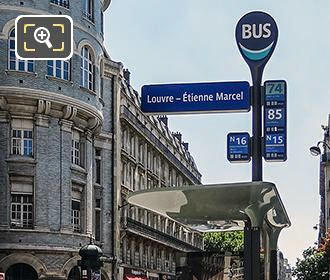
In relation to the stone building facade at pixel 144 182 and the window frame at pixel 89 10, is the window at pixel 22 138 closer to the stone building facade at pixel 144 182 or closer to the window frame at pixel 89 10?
the window frame at pixel 89 10

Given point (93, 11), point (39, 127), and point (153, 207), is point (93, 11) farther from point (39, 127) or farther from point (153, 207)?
point (153, 207)

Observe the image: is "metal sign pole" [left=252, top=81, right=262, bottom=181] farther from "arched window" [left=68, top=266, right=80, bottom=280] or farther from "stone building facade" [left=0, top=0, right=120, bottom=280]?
"arched window" [left=68, top=266, right=80, bottom=280]

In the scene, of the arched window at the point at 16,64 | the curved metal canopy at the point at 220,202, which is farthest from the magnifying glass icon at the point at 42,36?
the arched window at the point at 16,64

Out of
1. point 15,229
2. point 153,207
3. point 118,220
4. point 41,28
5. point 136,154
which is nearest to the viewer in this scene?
point 41,28

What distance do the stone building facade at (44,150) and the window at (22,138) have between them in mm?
50

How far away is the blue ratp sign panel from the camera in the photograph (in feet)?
43.7

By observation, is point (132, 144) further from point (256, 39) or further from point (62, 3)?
point (256, 39)

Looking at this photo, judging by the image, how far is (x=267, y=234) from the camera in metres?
13.6

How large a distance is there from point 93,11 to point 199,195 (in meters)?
37.8

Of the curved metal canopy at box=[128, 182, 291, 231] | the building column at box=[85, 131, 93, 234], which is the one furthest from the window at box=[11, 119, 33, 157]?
the curved metal canopy at box=[128, 182, 291, 231]

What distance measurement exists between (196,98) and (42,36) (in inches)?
143

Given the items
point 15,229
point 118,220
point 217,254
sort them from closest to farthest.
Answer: point 217,254 → point 15,229 → point 118,220

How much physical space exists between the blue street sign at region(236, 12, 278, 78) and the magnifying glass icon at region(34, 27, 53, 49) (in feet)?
11.7

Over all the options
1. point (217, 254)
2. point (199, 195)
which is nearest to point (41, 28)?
point (199, 195)
